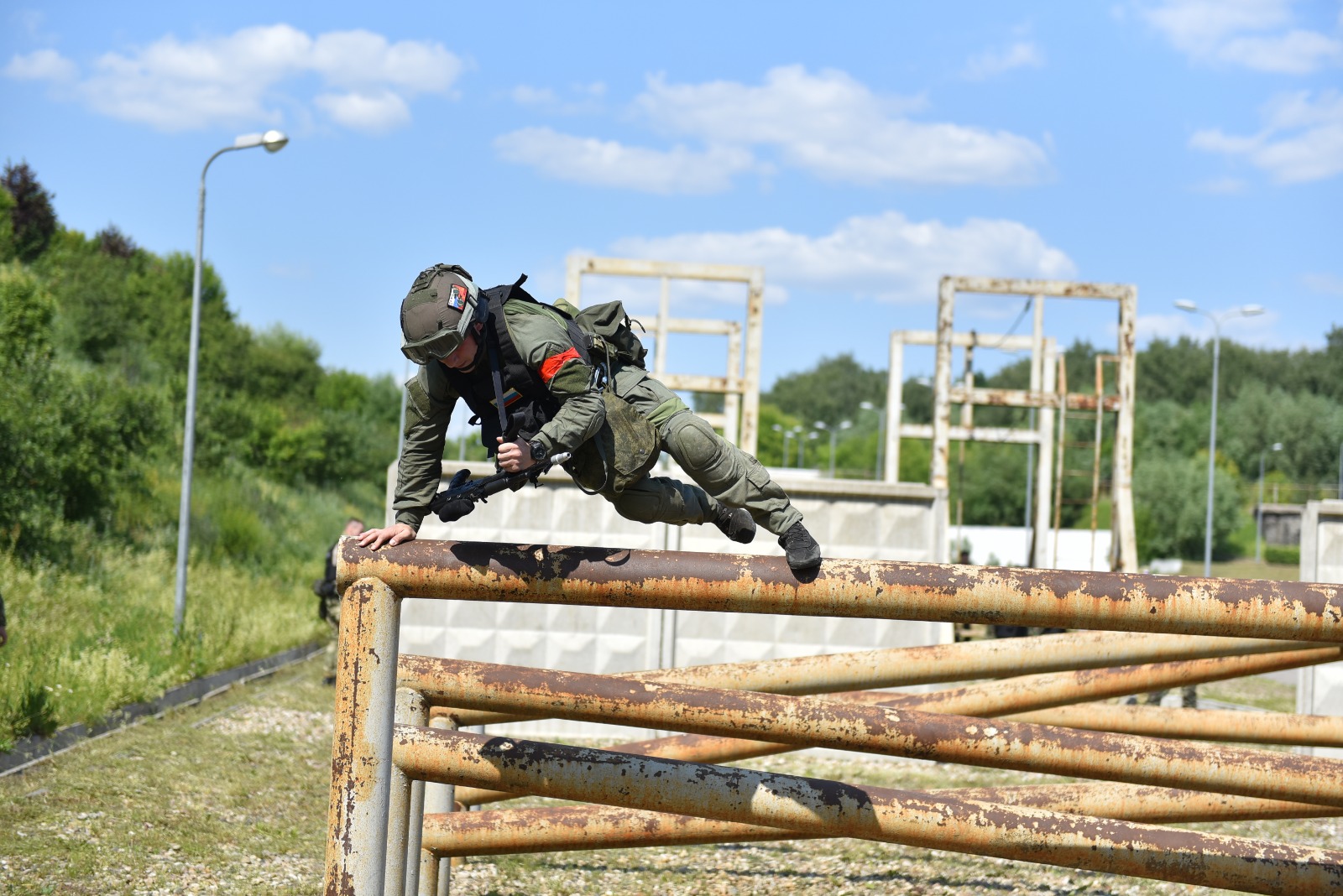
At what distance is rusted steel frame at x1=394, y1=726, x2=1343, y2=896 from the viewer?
10.3 ft

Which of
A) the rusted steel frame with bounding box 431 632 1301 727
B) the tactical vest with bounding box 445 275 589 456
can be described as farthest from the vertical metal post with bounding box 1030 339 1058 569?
the tactical vest with bounding box 445 275 589 456

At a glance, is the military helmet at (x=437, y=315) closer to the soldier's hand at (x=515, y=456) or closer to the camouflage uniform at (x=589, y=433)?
the camouflage uniform at (x=589, y=433)

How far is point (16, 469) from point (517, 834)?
16.0 metres

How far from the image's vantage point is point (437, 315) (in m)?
3.38

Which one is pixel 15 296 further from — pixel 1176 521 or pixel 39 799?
pixel 1176 521

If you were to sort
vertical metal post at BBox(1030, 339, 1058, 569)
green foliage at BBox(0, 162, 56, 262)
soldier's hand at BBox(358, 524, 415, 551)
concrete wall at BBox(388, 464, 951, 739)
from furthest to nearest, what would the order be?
green foliage at BBox(0, 162, 56, 262) → vertical metal post at BBox(1030, 339, 1058, 569) → concrete wall at BBox(388, 464, 951, 739) → soldier's hand at BBox(358, 524, 415, 551)

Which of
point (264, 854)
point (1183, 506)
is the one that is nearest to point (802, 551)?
point (264, 854)

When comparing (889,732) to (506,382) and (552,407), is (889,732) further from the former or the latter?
(506,382)

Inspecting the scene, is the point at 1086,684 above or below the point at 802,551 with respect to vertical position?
below

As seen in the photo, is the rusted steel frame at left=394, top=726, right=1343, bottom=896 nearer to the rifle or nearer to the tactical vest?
the rifle

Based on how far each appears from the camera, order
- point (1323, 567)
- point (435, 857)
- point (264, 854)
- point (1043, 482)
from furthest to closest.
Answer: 1. point (1043, 482)
2. point (1323, 567)
3. point (264, 854)
4. point (435, 857)

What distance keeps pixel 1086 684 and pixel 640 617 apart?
24.4 ft

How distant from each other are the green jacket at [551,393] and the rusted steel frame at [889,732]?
582mm

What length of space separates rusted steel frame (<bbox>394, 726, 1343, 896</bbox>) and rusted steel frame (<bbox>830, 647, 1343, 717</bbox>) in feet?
4.43
